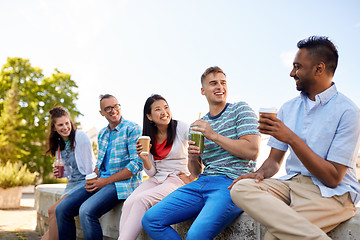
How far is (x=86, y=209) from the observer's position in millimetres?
4031

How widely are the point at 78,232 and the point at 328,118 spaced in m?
4.13

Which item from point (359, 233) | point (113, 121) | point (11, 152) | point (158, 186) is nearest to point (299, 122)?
point (359, 233)

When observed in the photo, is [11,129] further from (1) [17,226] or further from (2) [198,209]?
(2) [198,209]

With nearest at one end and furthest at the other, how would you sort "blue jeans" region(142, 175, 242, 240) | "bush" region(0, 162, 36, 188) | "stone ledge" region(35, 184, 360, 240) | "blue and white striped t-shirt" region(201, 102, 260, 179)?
"stone ledge" region(35, 184, 360, 240)
"blue jeans" region(142, 175, 242, 240)
"blue and white striped t-shirt" region(201, 102, 260, 179)
"bush" region(0, 162, 36, 188)

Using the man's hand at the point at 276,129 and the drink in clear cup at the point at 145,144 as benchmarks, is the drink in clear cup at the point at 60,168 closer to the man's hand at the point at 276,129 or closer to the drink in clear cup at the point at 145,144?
the drink in clear cup at the point at 145,144

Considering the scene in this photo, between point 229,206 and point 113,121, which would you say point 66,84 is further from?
point 229,206

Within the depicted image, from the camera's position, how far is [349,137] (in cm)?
232

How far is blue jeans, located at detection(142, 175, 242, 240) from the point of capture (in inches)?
109

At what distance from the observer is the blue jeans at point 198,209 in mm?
2781

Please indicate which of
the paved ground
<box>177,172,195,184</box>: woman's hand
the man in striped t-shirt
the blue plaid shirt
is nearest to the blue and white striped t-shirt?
the man in striped t-shirt

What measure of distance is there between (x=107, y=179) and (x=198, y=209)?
152 cm

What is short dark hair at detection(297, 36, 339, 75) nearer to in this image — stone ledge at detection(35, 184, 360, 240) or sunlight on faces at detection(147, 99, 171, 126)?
stone ledge at detection(35, 184, 360, 240)

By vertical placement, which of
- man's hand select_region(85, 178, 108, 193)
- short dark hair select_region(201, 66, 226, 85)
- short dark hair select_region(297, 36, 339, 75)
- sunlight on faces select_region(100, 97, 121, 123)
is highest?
short dark hair select_region(297, 36, 339, 75)

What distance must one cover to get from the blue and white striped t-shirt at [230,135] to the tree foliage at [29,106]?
20.5 meters
